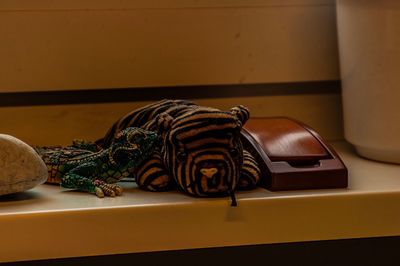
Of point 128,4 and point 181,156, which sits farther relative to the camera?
point 128,4

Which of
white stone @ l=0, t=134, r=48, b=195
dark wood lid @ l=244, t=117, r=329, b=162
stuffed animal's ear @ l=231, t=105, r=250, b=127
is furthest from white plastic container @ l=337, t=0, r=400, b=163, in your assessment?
white stone @ l=0, t=134, r=48, b=195

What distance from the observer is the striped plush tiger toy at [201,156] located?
2.19 ft

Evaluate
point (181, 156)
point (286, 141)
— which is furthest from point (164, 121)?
point (286, 141)

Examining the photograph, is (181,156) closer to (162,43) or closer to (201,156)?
(201,156)

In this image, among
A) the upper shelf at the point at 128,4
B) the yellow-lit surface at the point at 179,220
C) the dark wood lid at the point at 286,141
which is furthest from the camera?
the upper shelf at the point at 128,4

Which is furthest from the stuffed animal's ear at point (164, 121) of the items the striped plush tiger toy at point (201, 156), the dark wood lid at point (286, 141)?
the dark wood lid at point (286, 141)

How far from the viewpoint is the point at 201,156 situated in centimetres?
67

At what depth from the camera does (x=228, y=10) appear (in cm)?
94

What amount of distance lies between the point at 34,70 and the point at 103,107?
10 cm

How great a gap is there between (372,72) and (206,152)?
26cm

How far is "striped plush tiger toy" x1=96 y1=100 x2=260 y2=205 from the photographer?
26.3 inches

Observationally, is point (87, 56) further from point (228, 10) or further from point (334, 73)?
point (334, 73)

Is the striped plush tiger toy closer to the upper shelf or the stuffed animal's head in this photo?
the stuffed animal's head

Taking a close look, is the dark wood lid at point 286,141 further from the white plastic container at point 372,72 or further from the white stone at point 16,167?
the white stone at point 16,167
